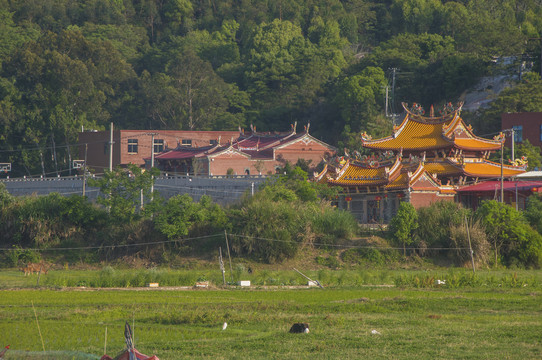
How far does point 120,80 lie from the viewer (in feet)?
331

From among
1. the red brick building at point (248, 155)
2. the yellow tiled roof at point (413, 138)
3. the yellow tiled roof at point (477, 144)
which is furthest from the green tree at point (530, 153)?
the red brick building at point (248, 155)

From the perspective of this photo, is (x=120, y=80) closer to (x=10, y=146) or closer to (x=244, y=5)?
(x=10, y=146)

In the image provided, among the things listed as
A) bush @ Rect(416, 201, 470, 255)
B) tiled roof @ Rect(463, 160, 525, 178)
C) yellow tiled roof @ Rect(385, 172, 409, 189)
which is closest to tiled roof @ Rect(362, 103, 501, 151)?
tiled roof @ Rect(463, 160, 525, 178)

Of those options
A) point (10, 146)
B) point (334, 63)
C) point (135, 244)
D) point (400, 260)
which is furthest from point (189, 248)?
point (334, 63)

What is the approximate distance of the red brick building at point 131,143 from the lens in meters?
81.8

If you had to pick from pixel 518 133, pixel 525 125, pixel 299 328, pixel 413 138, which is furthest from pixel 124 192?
pixel 525 125

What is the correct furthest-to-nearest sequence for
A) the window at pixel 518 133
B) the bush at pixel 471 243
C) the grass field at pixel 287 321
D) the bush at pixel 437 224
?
the window at pixel 518 133, the bush at pixel 437 224, the bush at pixel 471 243, the grass field at pixel 287 321

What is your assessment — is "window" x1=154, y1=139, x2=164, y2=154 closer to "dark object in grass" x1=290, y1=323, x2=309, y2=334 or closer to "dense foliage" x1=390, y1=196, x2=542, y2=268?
"dense foliage" x1=390, y1=196, x2=542, y2=268

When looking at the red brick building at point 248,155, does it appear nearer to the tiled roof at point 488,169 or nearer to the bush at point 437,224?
the tiled roof at point 488,169

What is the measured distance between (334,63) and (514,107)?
3308 centimetres

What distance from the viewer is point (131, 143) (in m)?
82.7

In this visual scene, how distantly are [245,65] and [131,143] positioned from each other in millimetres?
25849

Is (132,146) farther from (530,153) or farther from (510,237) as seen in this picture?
(510,237)

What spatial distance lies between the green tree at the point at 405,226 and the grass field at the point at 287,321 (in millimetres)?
10396
